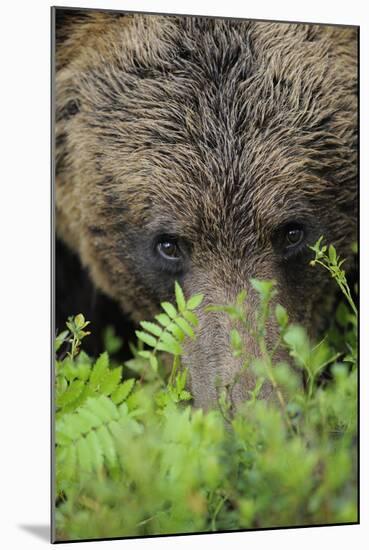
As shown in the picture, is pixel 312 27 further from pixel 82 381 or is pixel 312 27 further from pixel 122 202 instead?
pixel 82 381

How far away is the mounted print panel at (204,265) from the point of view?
3652 mm

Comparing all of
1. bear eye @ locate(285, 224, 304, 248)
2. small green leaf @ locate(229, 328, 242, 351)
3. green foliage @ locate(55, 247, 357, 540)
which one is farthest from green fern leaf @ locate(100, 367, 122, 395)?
bear eye @ locate(285, 224, 304, 248)

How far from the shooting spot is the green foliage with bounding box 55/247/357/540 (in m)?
3.55

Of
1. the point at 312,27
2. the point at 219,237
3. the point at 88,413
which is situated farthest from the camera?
the point at 312,27

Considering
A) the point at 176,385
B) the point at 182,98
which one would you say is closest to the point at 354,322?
the point at 176,385

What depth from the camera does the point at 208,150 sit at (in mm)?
Result: 3975

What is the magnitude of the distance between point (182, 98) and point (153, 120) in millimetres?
154

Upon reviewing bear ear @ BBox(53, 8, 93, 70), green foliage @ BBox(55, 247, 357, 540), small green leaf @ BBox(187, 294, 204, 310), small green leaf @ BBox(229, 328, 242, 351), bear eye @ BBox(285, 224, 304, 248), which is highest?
bear ear @ BBox(53, 8, 93, 70)

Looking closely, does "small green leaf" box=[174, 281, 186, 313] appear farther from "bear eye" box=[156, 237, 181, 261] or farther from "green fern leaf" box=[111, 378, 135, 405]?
"green fern leaf" box=[111, 378, 135, 405]

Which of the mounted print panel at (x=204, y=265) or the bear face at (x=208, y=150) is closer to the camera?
the mounted print panel at (x=204, y=265)

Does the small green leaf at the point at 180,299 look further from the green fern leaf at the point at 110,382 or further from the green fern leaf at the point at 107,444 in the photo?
the green fern leaf at the point at 107,444

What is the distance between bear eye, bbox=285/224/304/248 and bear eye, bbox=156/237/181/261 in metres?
0.46

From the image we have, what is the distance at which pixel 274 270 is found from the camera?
4.07m

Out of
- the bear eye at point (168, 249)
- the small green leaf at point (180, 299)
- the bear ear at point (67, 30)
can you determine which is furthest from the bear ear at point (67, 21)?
the small green leaf at point (180, 299)
